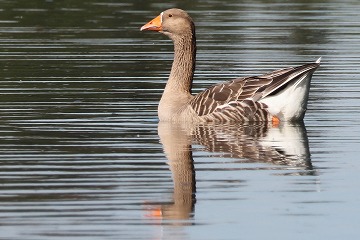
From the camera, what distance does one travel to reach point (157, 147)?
47.4 feet

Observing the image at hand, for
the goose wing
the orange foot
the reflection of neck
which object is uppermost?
the goose wing

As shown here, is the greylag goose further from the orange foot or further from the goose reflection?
the goose reflection

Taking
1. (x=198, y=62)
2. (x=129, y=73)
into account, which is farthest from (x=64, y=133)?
(x=198, y=62)

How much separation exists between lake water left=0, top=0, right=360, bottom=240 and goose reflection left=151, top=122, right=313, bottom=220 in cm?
2

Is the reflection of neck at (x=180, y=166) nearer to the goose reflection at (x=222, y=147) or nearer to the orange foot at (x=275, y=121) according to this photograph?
the goose reflection at (x=222, y=147)

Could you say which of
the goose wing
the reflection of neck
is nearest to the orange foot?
the goose wing

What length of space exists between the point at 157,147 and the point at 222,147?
0.77m

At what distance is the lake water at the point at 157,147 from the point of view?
1062 cm

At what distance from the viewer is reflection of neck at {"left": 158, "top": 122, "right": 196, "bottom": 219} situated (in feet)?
36.6

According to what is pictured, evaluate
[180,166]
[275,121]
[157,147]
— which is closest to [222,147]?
[157,147]

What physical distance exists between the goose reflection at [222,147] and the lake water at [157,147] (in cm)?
2

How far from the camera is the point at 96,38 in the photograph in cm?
2689

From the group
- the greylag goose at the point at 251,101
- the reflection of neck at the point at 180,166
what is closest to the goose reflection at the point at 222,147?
the reflection of neck at the point at 180,166

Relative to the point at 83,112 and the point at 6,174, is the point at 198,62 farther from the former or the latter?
the point at 6,174
